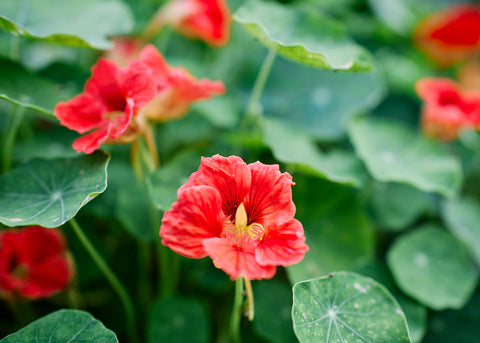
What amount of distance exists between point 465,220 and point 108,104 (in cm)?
93

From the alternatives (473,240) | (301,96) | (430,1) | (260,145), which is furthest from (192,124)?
(430,1)

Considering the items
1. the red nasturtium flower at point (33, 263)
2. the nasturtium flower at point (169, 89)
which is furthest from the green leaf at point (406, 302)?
the red nasturtium flower at point (33, 263)

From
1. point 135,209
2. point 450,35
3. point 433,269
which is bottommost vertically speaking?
point 433,269

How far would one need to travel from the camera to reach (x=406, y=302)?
855 mm

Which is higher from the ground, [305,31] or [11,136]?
[305,31]

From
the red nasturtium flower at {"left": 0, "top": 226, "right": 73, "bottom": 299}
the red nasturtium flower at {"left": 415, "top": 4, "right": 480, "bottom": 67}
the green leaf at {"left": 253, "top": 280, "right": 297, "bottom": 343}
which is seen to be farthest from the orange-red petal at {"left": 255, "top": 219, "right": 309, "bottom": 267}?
the red nasturtium flower at {"left": 415, "top": 4, "right": 480, "bottom": 67}

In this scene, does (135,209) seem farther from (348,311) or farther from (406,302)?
(406,302)

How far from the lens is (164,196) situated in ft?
2.42

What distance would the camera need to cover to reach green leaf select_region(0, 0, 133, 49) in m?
0.90

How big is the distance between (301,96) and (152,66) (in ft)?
1.89

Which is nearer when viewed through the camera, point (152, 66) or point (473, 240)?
point (152, 66)

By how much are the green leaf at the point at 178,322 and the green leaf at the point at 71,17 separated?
611 millimetres

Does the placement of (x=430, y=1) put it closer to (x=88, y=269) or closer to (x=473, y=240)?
(x=473, y=240)

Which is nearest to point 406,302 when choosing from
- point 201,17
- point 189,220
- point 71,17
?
point 189,220
